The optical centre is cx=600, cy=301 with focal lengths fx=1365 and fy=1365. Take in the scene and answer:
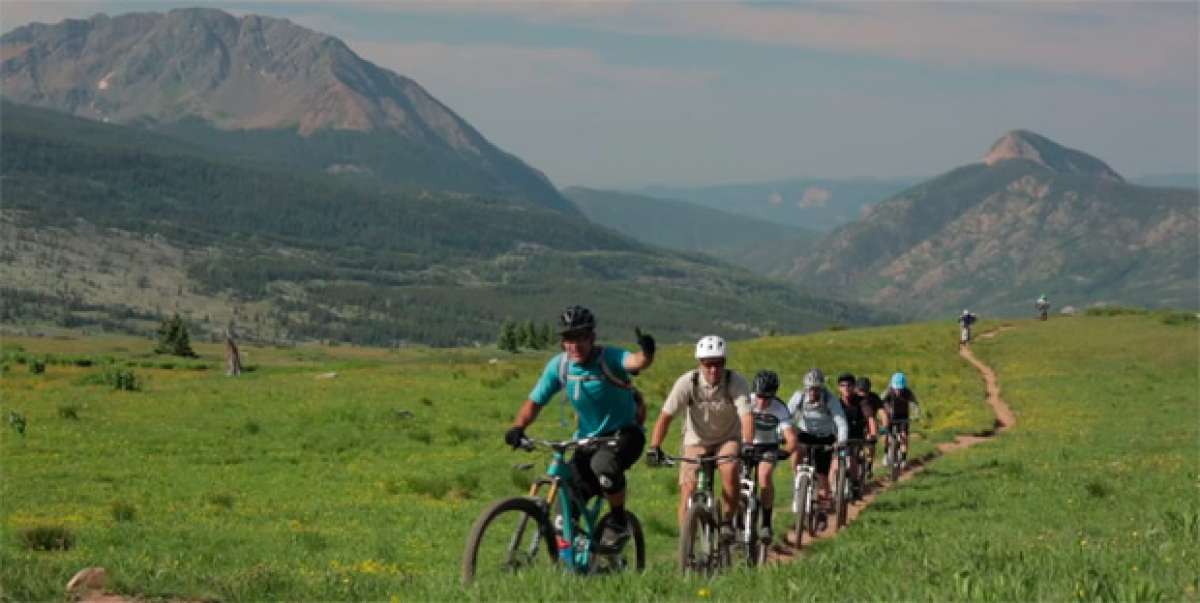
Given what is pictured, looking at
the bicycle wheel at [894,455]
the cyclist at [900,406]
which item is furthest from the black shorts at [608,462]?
the bicycle wheel at [894,455]

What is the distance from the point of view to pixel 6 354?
62.6 metres

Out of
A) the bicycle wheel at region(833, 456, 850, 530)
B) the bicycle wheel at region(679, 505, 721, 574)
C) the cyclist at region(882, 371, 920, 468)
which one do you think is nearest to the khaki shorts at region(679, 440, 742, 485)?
the bicycle wheel at region(679, 505, 721, 574)

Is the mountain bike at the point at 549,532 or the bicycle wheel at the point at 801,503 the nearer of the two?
the mountain bike at the point at 549,532

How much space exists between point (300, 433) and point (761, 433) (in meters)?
20.6

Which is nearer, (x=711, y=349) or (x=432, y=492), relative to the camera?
(x=711, y=349)

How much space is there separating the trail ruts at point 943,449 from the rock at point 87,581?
373 inches

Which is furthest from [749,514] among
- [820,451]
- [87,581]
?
[87,581]

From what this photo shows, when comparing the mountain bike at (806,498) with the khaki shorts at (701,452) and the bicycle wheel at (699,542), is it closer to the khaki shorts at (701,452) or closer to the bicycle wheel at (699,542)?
the khaki shorts at (701,452)

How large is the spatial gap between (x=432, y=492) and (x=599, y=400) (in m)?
14.7

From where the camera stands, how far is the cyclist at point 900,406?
28.4 metres

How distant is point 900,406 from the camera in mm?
28969

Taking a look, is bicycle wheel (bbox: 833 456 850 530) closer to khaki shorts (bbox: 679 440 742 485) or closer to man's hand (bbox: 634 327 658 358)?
khaki shorts (bbox: 679 440 742 485)

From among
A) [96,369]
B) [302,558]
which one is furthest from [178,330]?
[302,558]

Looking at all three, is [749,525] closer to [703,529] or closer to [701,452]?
[701,452]
